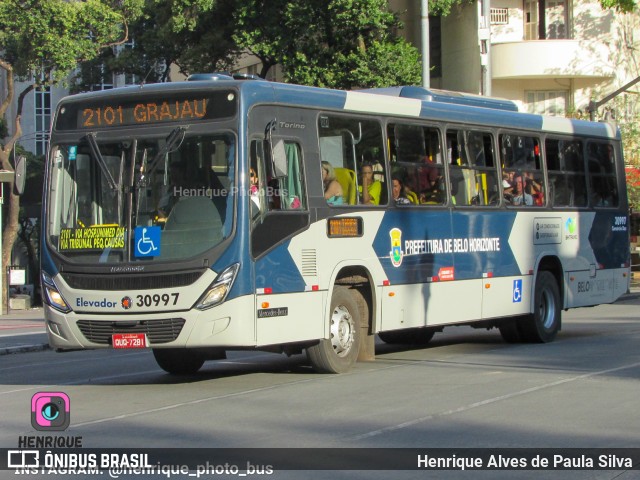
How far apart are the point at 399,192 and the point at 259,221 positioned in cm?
300

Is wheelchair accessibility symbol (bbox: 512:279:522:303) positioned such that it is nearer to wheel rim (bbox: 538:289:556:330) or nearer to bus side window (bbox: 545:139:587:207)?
wheel rim (bbox: 538:289:556:330)

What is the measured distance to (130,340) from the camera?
39.5 feet

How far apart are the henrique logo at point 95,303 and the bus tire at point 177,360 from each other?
2.07m

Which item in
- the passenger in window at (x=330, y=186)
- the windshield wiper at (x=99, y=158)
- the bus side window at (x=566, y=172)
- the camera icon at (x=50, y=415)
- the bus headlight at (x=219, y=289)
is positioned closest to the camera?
the camera icon at (x=50, y=415)

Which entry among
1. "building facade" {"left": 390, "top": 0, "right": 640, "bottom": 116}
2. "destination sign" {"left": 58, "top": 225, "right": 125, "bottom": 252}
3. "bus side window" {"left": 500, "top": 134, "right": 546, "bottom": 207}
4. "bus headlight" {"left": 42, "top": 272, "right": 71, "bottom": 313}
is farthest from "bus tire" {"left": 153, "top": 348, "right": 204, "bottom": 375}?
"building facade" {"left": 390, "top": 0, "right": 640, "bottom": 116}

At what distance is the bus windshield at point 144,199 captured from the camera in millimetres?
12031

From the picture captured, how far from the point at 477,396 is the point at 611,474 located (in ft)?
12.1

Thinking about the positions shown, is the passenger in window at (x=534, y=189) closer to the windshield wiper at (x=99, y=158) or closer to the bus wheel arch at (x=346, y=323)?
the bus wheel arch at (x=346, y=323)

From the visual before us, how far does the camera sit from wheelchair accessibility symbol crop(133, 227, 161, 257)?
1207 cm

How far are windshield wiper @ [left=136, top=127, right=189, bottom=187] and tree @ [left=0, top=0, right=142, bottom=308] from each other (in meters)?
24.7

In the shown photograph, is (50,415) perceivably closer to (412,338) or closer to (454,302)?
(454,302)

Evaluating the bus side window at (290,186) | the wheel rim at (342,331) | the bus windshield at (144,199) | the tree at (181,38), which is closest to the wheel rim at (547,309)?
the wheel rim at (342,331)

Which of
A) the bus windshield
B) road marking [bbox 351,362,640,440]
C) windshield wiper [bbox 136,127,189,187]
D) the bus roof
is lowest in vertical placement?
road marking [bbox 351,362,640,440]

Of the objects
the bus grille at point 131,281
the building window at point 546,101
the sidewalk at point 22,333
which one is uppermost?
the building window at point 546,101
